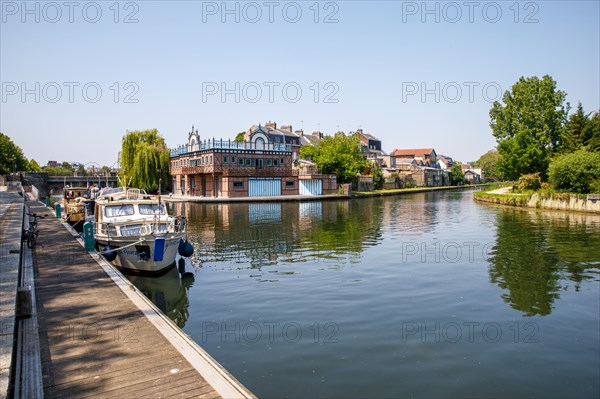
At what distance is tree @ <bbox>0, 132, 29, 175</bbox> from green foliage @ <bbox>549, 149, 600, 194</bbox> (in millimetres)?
106596

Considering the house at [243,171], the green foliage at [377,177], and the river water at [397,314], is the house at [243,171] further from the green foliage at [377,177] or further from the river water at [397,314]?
the river water at [397,314]

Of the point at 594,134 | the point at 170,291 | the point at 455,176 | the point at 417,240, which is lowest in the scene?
the point at 170,291

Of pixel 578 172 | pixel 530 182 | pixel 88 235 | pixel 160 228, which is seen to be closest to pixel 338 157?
pixel 530 182

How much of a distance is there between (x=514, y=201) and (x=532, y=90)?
2466 cm

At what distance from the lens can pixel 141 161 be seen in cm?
7494

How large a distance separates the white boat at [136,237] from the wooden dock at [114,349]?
4513mm

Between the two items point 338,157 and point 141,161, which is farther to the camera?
point 338,157

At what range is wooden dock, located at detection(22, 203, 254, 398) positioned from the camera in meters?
7.52

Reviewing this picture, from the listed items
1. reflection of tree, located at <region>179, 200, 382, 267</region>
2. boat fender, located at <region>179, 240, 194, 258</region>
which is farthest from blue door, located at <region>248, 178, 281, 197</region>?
boat fender, located at <region>179, 240, 194, 258</region>

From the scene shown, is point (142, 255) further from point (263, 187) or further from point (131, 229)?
point (263, 187)

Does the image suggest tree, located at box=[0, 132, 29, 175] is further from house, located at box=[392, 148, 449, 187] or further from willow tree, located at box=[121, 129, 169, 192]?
house, located at box=[392, 148, 449, 187]

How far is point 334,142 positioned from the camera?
88.6 m

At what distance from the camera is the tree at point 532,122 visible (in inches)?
2689

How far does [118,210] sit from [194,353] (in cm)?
1652
